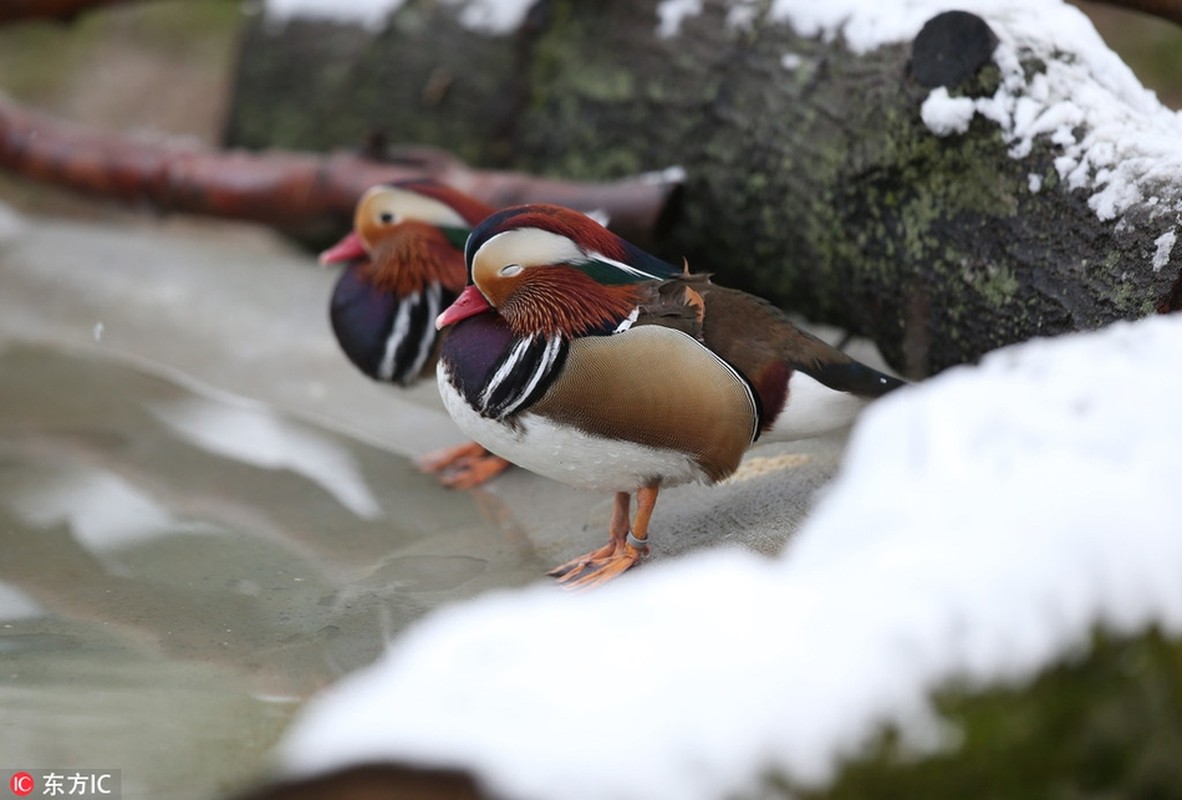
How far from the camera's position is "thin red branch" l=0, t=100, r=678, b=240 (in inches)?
161

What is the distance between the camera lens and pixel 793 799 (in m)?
1.44

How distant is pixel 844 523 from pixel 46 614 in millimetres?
1891

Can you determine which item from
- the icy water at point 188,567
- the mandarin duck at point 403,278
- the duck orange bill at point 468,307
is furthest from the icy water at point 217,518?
the duck orange bill at point 468,307

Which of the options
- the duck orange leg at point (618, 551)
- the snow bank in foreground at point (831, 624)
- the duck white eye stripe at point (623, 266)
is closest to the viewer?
the snow bank in foreground at point (831, 624)

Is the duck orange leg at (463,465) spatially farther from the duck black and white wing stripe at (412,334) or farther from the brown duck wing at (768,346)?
the brown duck wing at (768,346)

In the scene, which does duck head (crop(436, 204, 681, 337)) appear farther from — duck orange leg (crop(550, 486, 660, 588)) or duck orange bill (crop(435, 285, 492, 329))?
duck orange leg (crop(550, 486, 660, 588))

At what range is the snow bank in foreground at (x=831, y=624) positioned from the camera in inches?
55.7

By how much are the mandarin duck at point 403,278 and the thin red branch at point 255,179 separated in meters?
0.70

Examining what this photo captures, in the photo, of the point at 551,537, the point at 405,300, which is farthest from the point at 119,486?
the point at 551,537

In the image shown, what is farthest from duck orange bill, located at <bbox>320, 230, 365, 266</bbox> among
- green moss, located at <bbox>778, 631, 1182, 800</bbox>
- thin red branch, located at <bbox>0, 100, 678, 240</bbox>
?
green moss, located at <bbox>778, 631, 1182, 800</bbox>

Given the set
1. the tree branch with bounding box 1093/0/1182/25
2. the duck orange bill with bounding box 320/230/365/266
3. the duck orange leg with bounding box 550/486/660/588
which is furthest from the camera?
the duck orange bill with bounding box 320/230/365/266

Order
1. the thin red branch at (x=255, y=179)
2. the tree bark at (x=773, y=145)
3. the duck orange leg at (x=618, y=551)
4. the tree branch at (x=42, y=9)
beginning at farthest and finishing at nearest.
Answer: the tree branch at (x=42, y=9), the thin red branch at (x=255, y=179), the tree bark at (x=773, y=145), the duck orange leg at (x=618, y=551)

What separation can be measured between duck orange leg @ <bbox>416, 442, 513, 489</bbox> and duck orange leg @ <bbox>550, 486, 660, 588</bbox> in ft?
2.28

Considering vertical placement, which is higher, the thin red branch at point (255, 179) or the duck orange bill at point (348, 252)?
the duck orange bill at point (348, 252)
